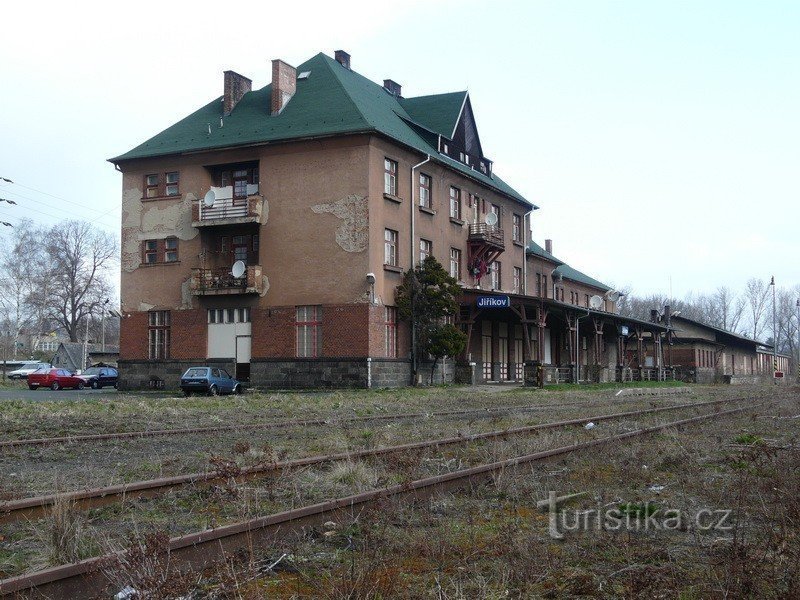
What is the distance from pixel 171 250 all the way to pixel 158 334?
3.76 metres

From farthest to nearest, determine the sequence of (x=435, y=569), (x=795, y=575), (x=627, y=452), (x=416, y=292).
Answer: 1. (x=416, y=292)
2. (x=627, y=452)
3. (x=435, y=569)
4. (x=795, y=575)

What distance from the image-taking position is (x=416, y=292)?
1435 inches

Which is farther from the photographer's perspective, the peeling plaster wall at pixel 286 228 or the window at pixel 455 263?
the window at pixel 455 263

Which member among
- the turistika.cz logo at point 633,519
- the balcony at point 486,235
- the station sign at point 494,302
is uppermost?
the balcony at point 486,235

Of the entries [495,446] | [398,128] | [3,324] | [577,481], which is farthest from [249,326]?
[3,324]

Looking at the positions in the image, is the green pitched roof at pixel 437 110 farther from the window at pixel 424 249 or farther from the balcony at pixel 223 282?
the balcony at pixel 223 282

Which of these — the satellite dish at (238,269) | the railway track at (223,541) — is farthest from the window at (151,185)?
the railway track at (223,541)

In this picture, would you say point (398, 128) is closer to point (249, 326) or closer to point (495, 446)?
point (249, 326)

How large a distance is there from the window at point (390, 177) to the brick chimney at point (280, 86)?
559 centimetres

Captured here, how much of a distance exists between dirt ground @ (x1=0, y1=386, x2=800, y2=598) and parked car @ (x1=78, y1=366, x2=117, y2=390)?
128ft

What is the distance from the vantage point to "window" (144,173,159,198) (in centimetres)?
3916

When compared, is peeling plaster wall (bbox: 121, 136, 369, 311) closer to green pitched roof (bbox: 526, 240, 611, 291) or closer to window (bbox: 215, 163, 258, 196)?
window (bbox: 215, 163, 258, 196)

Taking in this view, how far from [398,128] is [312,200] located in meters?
6.09

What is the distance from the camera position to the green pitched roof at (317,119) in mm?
35750
